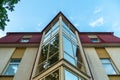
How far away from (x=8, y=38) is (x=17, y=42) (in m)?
1.73

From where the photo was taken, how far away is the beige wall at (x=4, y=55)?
1325cm

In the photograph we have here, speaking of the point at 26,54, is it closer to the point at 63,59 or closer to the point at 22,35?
the point at 22,35

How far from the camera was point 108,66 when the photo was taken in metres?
13.8

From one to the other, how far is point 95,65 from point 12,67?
6.28m

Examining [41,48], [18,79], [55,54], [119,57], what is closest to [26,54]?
[41,48]

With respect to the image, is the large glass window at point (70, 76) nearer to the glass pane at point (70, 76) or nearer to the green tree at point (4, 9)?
the glass pane at point (70, 76)

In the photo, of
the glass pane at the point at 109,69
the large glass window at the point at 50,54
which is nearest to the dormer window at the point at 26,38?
the large glass window at the point at 50,54

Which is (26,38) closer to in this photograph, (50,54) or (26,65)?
(26,65)

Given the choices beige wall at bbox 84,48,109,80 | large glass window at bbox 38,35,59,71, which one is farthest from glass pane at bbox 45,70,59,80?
beige wall at bbox 84,48,109,80

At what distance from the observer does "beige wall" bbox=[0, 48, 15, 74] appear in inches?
522

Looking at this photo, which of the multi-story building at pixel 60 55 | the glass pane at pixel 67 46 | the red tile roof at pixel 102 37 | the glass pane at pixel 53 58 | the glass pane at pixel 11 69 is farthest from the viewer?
the red tile roof at pixel 102 37

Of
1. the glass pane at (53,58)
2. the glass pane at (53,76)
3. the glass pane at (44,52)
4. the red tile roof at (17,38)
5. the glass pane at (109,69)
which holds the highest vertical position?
the red tile roof at (17,38)

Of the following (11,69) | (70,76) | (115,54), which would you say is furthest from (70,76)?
(115,54)

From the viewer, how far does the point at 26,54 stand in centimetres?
1466
